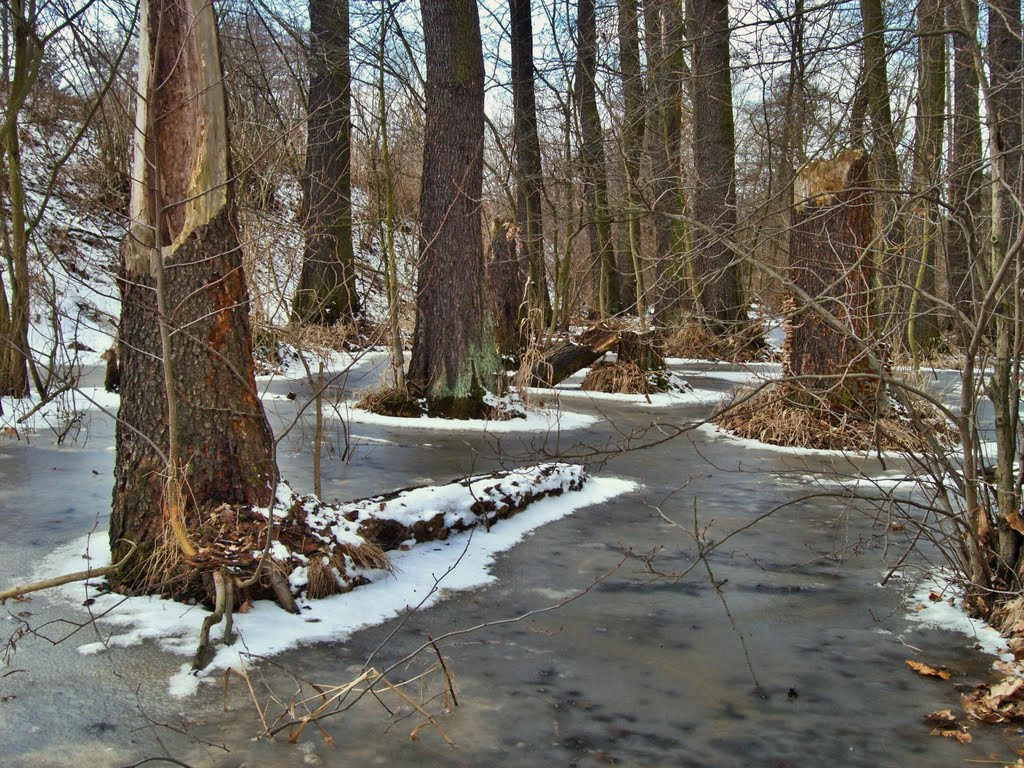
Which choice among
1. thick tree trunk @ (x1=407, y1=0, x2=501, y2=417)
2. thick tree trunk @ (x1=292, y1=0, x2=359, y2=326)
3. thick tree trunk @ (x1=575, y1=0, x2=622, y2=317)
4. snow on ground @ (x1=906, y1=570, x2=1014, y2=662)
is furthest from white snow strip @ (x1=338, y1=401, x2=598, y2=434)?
snow on ground @ (x1=906, y1=570, x2=1014, y2=662)

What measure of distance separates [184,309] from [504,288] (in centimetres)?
971

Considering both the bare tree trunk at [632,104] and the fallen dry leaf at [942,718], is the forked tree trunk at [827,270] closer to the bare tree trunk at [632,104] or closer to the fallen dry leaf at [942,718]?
the bare tree trunk at [632,104]

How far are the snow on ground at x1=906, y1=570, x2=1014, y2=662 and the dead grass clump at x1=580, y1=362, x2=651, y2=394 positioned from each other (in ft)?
26.1

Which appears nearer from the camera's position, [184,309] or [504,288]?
[184,309]

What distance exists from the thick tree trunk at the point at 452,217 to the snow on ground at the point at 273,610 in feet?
16.2

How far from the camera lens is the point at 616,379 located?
13484mm

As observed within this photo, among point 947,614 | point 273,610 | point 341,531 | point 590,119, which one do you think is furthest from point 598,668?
point 590,119

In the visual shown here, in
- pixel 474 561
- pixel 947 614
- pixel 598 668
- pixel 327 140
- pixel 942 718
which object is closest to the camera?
pixel 942 718

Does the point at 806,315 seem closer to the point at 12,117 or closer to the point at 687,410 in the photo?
the point at 687,410

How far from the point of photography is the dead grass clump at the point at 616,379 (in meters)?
13.3

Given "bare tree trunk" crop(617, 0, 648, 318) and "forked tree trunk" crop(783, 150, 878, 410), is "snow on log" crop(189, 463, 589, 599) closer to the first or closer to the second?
"forked tree trunk" crop(783, 150, 878, 410)

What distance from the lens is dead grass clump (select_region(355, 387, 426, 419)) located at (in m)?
10.7

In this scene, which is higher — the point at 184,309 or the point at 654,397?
the point at 184,309

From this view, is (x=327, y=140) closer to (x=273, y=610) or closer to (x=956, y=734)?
(x=273, y=610)
